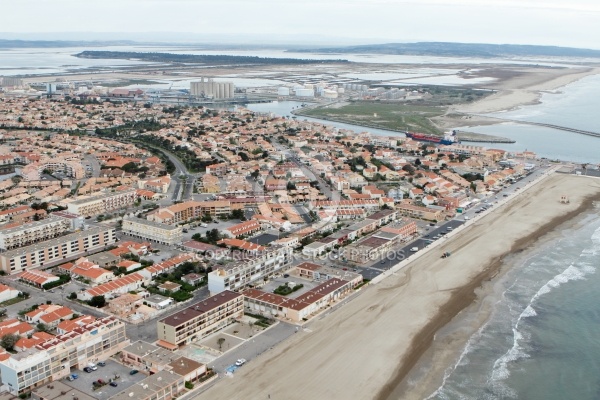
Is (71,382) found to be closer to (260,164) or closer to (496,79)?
(260,164)

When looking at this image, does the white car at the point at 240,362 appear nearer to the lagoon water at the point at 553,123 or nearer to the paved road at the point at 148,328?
the paved road at the point at 148,328

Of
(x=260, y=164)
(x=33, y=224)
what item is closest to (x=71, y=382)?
(x=33, y=224)

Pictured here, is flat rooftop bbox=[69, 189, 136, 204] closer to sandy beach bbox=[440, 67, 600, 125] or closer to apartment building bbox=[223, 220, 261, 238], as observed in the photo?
apartment building bbox=[223, 220, 261, 238]

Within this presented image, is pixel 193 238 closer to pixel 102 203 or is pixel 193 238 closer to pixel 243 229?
pixel 243 229

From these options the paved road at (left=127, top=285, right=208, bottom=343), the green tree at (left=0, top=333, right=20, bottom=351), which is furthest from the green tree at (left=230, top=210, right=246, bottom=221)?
the green tree at (left=0, top=333, right=20, bottom=351)

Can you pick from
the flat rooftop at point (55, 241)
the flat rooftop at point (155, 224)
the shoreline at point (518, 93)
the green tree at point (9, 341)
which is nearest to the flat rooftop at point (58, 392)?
the green tree at point (9, 341)

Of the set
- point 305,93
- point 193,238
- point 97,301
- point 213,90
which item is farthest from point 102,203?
point 305,93
